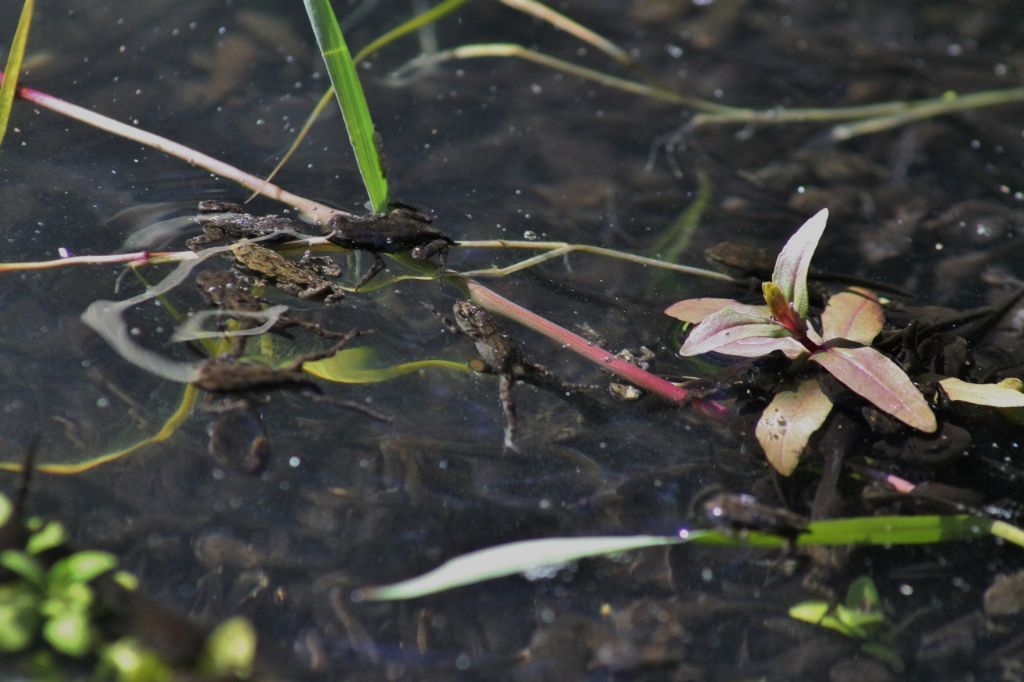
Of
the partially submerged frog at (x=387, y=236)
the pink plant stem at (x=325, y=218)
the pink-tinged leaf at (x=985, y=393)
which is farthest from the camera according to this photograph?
the partially submerged frog at (x=387, y=236)

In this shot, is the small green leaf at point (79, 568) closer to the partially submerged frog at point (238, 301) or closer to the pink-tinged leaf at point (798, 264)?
the partially submerged frog at point (238, 301)

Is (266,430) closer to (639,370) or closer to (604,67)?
(639,370)

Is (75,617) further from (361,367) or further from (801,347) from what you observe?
(801,347)

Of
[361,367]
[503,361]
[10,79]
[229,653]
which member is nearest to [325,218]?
[361,367]

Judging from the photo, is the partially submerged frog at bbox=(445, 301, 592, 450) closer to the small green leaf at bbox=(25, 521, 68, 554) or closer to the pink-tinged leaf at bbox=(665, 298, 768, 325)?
the pink-tinged leaf at bbox=(665, 298, 768, 325)

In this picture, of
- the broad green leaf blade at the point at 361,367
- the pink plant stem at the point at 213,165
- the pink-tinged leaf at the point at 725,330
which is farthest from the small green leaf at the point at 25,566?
the pink-tinged leaf at the point at 725,330

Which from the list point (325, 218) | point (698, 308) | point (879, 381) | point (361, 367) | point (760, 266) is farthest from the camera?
point (760, 266)
